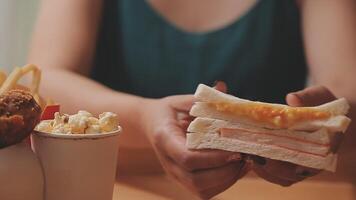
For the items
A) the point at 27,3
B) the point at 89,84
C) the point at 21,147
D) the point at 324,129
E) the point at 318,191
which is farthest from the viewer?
the point at 27,3

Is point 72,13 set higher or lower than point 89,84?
higher

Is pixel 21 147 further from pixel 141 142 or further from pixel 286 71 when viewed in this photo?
pixel 286 71

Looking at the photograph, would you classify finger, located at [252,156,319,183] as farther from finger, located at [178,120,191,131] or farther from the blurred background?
the blurred background

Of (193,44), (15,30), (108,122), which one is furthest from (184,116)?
(15,30)

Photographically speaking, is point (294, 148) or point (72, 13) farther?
point (72, 13)

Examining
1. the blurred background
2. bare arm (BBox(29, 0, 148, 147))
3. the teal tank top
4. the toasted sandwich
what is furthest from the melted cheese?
the blurred background

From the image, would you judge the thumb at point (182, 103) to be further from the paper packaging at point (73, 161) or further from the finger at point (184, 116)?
the paper packaging at point (73, 161)

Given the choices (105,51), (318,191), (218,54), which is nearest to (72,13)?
(105,51)
